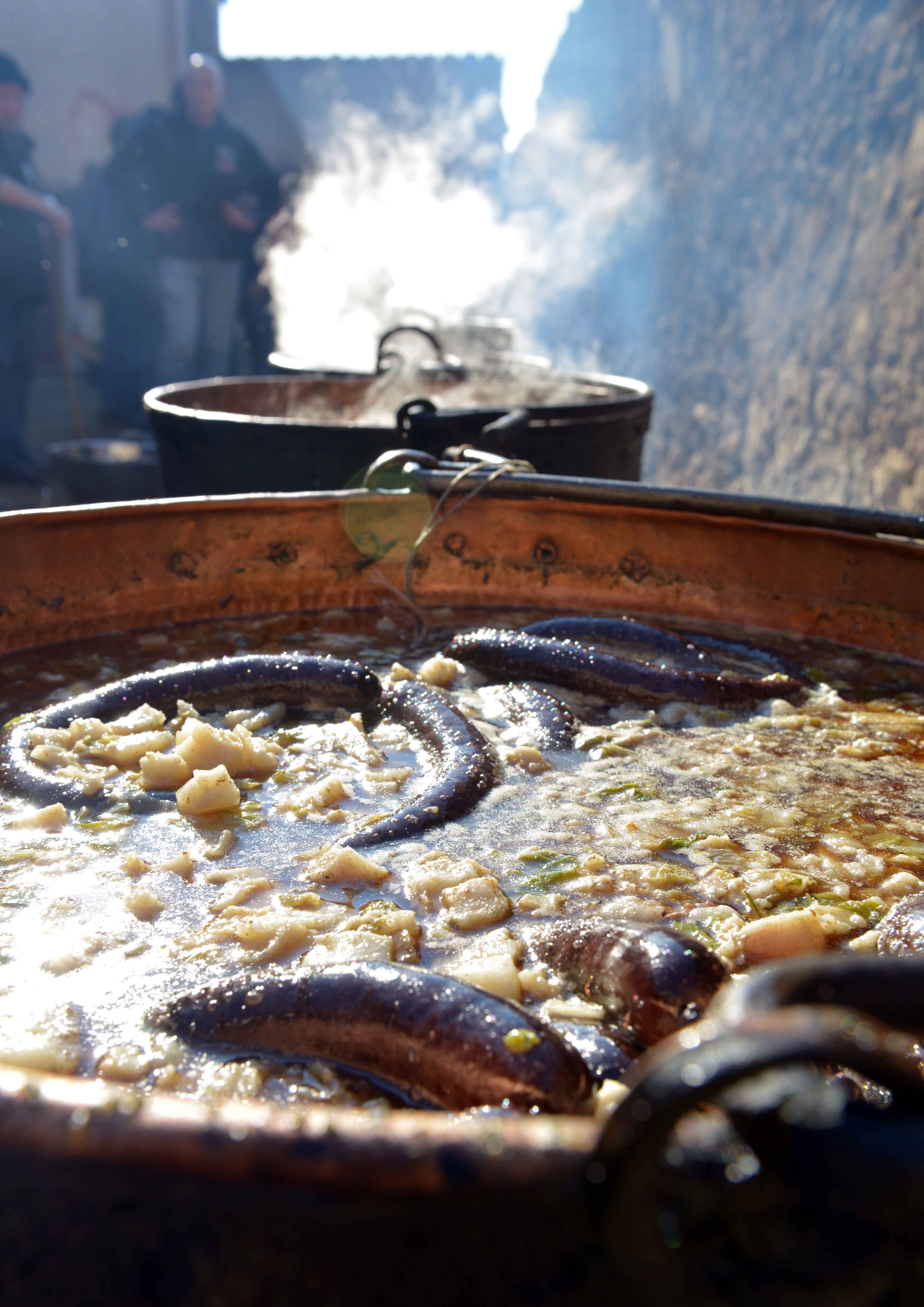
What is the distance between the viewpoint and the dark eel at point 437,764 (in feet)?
5.94

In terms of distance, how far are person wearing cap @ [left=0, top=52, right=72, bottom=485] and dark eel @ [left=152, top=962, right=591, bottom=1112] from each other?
8.23 meters

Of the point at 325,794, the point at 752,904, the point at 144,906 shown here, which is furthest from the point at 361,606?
the point at 752,904

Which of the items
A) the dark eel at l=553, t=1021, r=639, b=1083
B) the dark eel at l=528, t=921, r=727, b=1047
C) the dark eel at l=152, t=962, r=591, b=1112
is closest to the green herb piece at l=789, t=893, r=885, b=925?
the dark eel at l=528, t=921, r=727, b=1047

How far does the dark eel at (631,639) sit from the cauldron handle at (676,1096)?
6.83 feet

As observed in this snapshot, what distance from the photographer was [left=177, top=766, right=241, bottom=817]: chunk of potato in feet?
6.07

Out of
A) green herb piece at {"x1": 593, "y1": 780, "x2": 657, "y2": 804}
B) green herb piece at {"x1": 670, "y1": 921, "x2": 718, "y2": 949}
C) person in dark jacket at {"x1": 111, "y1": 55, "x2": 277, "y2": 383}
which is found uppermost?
person in dark jacket at {"x1": 111, "y1": 55, "x2": 277, "y2": 383}

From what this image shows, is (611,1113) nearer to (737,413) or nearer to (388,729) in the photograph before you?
(388,729)

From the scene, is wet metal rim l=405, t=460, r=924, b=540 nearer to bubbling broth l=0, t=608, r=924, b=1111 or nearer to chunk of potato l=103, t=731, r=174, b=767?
bubbling broth l=0, t=608, r=924, b=1111

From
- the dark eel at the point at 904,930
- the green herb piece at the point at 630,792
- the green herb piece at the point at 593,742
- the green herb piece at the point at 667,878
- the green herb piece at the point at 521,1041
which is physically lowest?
the green herb piece at the point at 593,742

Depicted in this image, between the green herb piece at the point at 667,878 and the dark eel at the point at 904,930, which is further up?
the dark eel at the point at 904,930

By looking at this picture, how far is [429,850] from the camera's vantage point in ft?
5.82

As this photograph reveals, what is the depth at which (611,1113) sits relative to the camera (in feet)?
1.81

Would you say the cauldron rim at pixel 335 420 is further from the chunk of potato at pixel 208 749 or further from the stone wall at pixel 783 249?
the stone wall at pixel 783 249

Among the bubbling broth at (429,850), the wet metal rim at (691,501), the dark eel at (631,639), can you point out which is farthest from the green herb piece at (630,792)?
the wet metal rim at (691,501)
